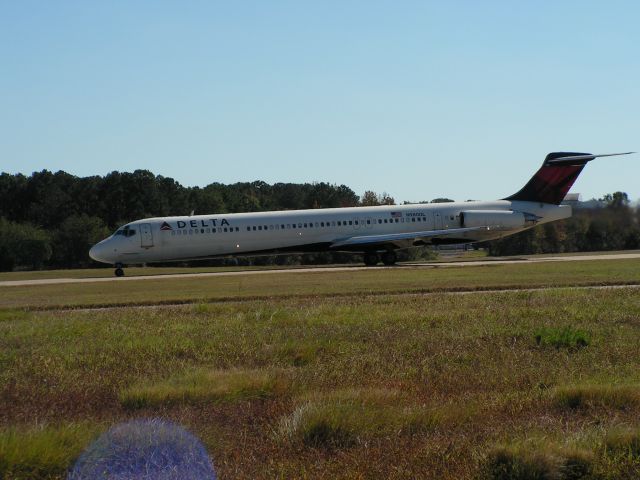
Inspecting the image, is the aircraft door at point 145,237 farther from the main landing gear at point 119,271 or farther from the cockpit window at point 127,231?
the main landing gear at point 119,271

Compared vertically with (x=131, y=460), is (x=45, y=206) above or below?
above

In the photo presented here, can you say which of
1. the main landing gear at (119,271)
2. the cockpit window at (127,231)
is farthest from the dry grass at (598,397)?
the main landing gear at (119,271)

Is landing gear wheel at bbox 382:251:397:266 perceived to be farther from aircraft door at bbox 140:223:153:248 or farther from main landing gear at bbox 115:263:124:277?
main landing gear at bbox 115:263:124:277

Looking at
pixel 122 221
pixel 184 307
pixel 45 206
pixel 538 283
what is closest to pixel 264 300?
pixel 184 307

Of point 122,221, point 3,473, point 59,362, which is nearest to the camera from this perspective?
point 3,473

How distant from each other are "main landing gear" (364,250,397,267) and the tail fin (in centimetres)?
848

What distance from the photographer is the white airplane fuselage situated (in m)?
40.6

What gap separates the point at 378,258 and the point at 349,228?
7.54 ft

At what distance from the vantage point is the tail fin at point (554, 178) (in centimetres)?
4556

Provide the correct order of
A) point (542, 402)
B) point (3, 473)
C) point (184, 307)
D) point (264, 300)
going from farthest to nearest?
point (264, 300) → point (184, 307) → point (542, 402) → point (3, 473)

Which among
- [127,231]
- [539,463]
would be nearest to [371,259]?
[127,231]

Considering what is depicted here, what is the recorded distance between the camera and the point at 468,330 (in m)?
14.0

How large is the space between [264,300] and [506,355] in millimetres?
11455

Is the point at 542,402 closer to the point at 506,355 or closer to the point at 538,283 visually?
the point at 506,355
